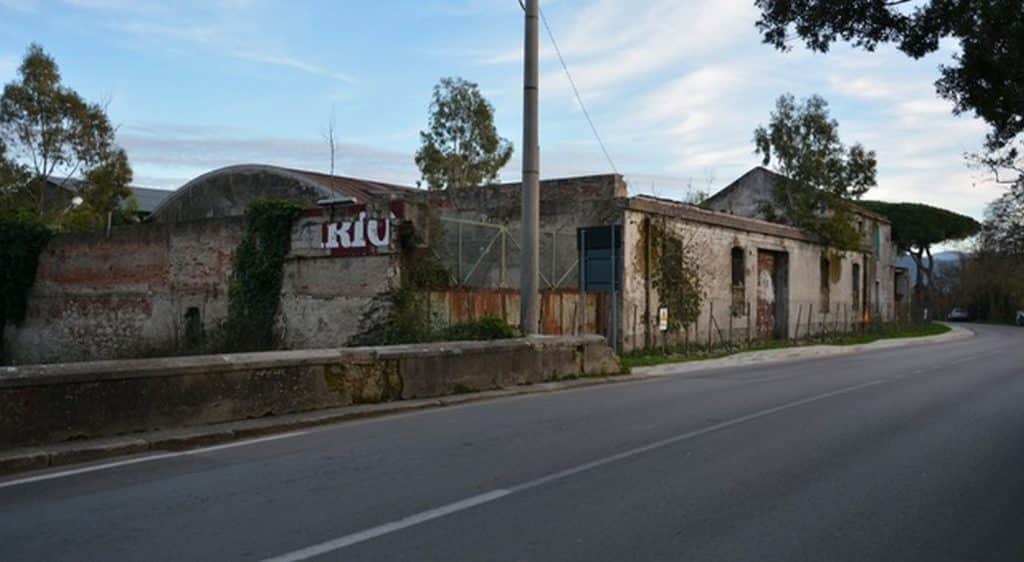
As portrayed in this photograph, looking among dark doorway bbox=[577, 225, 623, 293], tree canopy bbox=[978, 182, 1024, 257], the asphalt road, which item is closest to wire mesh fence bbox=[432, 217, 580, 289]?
dark doorway bbox=[577, 225, 623, 293]

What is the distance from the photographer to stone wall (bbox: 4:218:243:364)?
25.0 metres

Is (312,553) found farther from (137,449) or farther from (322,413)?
(322,413)

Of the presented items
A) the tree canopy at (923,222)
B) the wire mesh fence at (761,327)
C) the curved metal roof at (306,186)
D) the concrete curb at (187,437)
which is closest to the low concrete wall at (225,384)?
the concrete curb at (187,437)

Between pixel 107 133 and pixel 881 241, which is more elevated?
pixel 107 133

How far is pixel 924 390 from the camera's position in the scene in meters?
16.0

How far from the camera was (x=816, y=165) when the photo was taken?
132 feet

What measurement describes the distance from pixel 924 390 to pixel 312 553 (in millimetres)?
13366

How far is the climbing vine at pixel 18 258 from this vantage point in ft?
100

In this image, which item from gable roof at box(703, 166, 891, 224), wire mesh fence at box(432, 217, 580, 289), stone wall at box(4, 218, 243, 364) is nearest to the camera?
stone wall at box(4, 218, 243, 364)

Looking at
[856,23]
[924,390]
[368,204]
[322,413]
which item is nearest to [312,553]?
[322,413]

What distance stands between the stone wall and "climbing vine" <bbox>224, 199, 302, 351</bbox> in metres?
0.98

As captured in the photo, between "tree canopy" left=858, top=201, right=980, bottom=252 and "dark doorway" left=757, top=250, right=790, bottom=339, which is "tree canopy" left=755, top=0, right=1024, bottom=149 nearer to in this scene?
"dark doorway" left=757, top=250, right=790, bottom=339

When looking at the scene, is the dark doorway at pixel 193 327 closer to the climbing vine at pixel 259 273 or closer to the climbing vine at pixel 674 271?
the climbing vine at pixel 259 273

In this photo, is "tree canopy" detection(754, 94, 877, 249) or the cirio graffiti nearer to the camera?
the cirio graffiti
